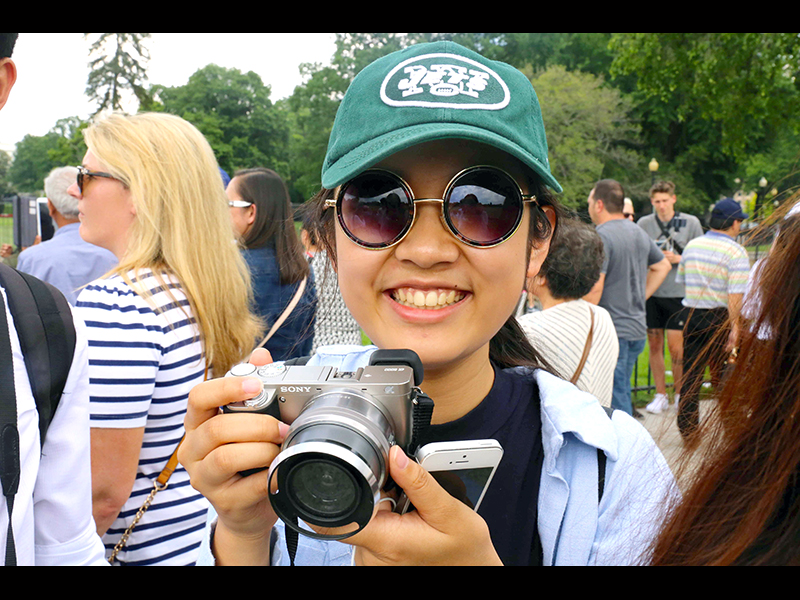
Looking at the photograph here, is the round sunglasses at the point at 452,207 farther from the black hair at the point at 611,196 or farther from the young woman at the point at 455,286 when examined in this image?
the black hair at the point at 611,196

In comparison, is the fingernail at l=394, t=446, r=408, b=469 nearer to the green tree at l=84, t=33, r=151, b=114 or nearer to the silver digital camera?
the silver digital camera

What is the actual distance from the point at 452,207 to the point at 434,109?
0.71 feet

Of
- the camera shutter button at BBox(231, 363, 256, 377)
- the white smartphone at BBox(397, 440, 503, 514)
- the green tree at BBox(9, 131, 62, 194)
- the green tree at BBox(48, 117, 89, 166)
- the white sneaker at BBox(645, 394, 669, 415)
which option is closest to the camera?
the white smartphone at BBox(397, 440, 503, 514)

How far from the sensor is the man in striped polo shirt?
51.3 inches

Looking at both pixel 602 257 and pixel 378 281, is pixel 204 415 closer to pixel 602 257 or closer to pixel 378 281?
pixel 378 281

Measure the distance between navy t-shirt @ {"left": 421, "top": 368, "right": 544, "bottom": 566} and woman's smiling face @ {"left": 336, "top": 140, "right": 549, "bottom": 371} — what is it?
205mm

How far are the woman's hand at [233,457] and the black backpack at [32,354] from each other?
0.41 meters

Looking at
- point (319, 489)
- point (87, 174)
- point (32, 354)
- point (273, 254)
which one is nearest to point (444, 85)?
point (319, 489)

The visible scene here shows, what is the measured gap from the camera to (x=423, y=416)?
1203 mm

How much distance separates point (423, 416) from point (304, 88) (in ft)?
172

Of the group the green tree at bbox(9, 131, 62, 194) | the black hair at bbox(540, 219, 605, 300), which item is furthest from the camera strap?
the green tree at bbox(9, 131, 62, 194)

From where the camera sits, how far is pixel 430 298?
1.34 metres

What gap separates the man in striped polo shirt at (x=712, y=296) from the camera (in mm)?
1304
